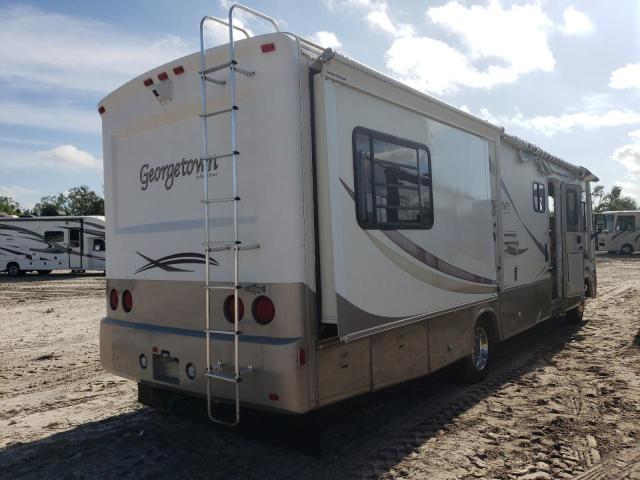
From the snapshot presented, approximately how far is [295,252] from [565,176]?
7.18 meters

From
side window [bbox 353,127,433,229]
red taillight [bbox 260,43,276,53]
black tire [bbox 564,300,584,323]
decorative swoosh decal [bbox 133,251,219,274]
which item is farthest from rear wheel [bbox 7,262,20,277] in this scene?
red taillight [bbox 260,43,276,53]

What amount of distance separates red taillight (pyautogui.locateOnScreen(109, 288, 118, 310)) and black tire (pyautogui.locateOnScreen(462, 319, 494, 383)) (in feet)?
12.0

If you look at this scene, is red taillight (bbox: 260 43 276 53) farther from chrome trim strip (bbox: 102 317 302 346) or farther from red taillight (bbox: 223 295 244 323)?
chrome trim strip (bbox: 102 317 302 346)

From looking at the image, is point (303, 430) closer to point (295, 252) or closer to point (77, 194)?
point (295, 252)

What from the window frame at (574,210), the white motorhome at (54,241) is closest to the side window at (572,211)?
the window frame at (574,210)

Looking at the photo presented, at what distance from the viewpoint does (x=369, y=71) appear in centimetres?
412

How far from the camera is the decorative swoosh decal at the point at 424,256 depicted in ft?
14.2

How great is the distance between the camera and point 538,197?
312 inches

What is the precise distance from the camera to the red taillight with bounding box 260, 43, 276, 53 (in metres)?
3.62

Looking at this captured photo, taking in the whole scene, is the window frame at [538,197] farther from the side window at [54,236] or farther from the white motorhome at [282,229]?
the side window at [54,236]

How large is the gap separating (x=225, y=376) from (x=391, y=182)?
6.63 feet

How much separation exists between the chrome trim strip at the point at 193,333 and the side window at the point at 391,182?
1.08 meters

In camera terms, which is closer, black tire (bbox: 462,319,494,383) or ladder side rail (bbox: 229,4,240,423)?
ladder side rail (bbox: 229,4,240,423)

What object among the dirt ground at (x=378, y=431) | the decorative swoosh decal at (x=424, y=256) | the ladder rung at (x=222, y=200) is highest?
the ladder rung at (x=222, y=200)
